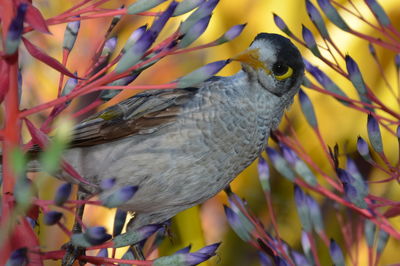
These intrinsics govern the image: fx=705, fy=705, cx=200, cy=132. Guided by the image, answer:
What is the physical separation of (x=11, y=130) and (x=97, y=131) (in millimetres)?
249

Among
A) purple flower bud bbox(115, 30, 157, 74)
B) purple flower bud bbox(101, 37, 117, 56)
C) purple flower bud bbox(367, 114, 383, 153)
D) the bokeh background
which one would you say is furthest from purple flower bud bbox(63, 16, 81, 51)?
the bokeh background

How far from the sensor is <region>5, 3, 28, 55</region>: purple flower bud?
363mm

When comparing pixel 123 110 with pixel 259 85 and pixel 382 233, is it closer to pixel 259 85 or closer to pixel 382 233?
pixel 259 85

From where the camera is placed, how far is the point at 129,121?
69 cm

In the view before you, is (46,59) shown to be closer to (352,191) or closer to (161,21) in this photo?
(161,21)

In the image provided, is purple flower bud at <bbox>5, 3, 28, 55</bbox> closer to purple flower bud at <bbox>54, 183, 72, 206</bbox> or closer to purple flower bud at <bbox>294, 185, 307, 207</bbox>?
purple flower bud at <bbox>54, 183, 72, 206</bbox>

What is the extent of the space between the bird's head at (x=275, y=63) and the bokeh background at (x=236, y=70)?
0.38 metres

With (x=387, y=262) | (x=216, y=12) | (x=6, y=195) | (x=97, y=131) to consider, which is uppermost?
(x=216, y=12)

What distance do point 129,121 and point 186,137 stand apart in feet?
0.21

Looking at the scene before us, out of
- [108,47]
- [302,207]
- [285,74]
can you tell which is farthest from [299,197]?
[108,47]

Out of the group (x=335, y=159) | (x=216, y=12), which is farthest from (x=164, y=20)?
(x=216, y=12)

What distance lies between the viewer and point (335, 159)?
2.01 ft

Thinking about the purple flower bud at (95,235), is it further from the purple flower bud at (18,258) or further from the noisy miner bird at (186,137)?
the noisy miner bird at (186,137)

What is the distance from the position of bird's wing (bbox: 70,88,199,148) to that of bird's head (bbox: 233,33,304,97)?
0.26ft
